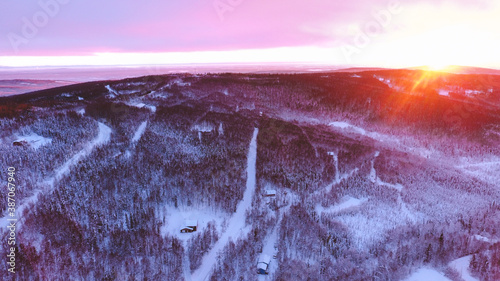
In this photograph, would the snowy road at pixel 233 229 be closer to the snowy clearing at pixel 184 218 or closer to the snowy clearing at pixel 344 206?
the snowy clearing at pixel 184 218

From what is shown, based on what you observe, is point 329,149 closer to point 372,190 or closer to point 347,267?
point 372,190

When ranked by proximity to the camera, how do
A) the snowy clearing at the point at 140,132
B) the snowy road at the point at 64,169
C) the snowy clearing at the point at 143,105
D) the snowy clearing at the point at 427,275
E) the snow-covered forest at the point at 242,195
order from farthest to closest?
the snowy clearing at the point at 143,105, the snowy clearing at the point at 140,132, the snowy road at the point at 64,169, the snow-covered forest at the point at 242,195, the snowy clearing at the point at 427,275

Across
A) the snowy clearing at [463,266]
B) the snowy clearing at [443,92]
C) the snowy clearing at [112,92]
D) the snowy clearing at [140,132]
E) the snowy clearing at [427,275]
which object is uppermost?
the snowy clearing at [112,92]

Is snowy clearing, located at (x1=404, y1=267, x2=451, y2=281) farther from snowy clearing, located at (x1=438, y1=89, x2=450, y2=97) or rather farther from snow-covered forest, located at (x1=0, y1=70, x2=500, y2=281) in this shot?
snowy clearing, located at (x1=438, y1=89, x2=450, y2=97)

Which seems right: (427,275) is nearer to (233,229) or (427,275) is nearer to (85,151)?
(233,229)

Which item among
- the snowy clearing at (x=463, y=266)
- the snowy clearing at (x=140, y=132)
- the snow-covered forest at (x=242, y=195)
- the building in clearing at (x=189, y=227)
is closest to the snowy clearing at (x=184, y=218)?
the snow-covered forest at (x=242, y=195)
